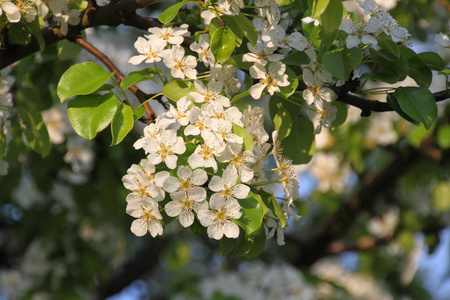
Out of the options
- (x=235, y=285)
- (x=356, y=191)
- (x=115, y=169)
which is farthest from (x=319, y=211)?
(x=115, y=169)

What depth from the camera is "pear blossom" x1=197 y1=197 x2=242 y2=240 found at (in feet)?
2.91

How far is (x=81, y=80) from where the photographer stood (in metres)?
1.03

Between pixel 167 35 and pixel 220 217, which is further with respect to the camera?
pixel 167 35

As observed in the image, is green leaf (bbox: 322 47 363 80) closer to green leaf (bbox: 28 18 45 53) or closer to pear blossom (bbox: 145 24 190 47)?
pear blossom (bbox: 145 24 190 47)

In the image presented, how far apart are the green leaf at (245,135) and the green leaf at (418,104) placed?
302 mm

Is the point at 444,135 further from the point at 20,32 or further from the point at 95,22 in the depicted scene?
the point at 20,32

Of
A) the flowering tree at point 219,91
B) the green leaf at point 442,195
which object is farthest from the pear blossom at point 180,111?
the green leaf at point 442,195

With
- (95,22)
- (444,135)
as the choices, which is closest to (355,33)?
(95,22)

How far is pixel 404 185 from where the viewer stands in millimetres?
3240

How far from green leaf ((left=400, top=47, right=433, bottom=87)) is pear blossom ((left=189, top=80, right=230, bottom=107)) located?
1.27 feet

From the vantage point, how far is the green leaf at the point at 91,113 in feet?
3.18

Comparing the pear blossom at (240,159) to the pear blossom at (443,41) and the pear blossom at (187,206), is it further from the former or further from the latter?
the pear blossom at (443,41)

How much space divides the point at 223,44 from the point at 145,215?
0.33 meters

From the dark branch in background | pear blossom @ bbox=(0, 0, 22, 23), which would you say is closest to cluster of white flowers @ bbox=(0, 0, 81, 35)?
pear blossom @ bbox=(0, 0, 22, 23)
